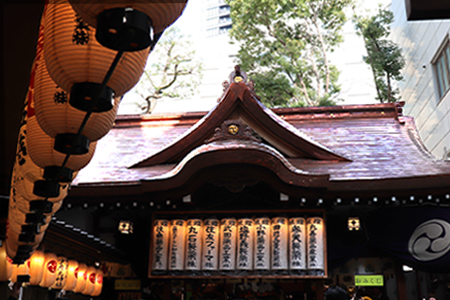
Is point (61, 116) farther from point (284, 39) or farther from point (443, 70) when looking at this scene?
point (284, 39)

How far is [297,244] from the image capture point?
8.64 m

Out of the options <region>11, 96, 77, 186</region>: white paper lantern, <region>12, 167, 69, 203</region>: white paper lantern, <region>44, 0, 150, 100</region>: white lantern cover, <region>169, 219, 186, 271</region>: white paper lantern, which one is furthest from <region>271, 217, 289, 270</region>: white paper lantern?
<region>44, 0, 150, 100</region>: white lantern cover

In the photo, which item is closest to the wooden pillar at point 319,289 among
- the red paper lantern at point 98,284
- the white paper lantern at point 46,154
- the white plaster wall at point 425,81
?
the red paper lantern at point 98,284

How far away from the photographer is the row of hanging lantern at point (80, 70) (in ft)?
6.61

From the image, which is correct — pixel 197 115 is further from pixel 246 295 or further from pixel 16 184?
pixel 16 184

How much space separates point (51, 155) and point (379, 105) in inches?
390

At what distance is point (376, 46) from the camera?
1900 cm

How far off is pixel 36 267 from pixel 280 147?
5.16m

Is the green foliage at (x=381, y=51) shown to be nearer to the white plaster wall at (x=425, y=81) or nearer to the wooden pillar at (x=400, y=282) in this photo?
the white plaster wall at (x=425, y=81)

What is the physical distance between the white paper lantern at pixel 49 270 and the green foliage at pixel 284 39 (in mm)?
13757

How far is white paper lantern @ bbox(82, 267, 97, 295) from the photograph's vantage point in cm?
872

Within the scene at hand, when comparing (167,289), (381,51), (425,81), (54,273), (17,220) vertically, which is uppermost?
(381,51)

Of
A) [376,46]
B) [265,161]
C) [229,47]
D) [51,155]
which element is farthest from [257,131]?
[229,47]

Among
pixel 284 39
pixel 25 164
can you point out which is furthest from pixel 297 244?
pixel 284 39
